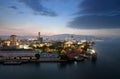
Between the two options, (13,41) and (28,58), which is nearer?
(28,58)

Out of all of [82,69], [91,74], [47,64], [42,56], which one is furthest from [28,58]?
[91,74]

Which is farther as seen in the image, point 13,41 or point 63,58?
point 13,41

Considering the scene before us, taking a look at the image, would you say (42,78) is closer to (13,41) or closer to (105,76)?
(105,76)

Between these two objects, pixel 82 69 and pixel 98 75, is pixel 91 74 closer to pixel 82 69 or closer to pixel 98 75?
pixel 98 75

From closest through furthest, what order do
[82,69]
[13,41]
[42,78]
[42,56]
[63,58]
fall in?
[42,78] < [82,69] < [63,58] < [42,56] < [13,41]

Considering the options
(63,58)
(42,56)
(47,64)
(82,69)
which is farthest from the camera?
(42,56)

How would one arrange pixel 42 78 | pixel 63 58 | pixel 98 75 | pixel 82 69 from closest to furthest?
1. pixel 42 78
2. pixel 98 75
3. pixel 82 69
4. pixel 63 58

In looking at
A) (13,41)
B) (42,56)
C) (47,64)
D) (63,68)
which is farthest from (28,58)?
(13,41)

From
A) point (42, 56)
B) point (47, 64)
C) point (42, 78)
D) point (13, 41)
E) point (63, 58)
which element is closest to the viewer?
point (42, 78)
